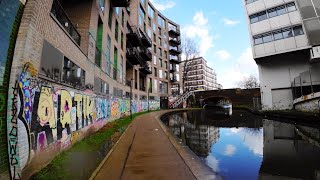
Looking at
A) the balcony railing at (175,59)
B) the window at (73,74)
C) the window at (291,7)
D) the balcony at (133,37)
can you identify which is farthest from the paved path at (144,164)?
the balcony railing at (175,59)

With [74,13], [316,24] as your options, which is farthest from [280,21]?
[74,13]

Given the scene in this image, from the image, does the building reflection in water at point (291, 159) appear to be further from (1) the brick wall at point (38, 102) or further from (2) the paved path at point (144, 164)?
(1) the brick wall at point (38, 102)

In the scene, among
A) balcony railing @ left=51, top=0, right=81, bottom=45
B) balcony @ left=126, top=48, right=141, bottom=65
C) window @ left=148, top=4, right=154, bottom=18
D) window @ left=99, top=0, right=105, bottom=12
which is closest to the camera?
balcony railing @ left=51, top=0, right=81, bottom=45

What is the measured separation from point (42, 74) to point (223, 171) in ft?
19.7

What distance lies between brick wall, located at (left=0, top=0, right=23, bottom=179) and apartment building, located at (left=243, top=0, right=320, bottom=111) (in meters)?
23.3

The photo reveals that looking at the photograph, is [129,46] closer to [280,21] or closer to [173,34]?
[280,21]

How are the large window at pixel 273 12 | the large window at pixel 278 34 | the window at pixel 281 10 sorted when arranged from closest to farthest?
1. the large window at pixel 278 34
2. the large window at pixel 273 12
3. the window at pixel 281 10

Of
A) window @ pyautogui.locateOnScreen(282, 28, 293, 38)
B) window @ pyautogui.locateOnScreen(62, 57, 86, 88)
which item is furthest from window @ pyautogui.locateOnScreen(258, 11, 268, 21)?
window @ pyautogui.locateOnScreen(62, 57, 86, 88)

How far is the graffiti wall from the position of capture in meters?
4.57

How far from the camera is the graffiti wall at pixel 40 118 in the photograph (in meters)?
4.57

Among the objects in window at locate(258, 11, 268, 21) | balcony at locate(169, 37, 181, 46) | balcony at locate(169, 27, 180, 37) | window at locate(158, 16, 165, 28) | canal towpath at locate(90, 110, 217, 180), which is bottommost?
canal towpath at locate(90, 110, 217, 180)

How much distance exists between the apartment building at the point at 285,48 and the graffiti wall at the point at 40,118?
21.0 meters

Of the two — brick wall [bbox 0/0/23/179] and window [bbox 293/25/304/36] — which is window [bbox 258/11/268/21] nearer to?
window [bbox 293/25/304/36]

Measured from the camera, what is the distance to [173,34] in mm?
54250
